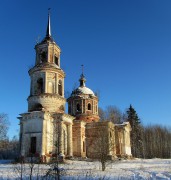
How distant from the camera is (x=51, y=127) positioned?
2461cm

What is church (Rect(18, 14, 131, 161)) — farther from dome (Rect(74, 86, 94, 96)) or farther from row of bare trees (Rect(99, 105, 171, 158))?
row of bare trees (Rect(99, 105, 171, 158))

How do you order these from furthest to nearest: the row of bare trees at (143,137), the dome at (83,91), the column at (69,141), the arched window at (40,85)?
the row of bare trees at (143,137) → the dome at (83,91) → the arched window at (40,85) → the column at (69,141)

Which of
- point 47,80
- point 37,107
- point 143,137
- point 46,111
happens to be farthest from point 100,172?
point 143,137

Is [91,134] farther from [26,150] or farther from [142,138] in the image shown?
[142,138]

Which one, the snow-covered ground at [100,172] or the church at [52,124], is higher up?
the church at [52,124]

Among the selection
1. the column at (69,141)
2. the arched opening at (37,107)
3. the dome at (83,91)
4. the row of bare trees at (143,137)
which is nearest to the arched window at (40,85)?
the arched opening at (37,107)

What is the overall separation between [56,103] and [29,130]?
402 cm

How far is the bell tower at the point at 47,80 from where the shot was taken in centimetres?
2545

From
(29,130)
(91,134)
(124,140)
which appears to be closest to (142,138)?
(124,140)

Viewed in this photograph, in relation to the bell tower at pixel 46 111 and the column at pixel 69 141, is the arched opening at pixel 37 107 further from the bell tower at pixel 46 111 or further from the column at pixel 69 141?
the column at pixel 69 141

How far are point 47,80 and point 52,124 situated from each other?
4.78 meters

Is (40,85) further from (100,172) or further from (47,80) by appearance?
(100,172)

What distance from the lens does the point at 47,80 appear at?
85.8 ft

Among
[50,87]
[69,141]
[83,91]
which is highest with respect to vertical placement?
[83,91]
